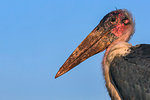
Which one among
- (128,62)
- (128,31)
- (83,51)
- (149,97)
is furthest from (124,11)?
(149,97)

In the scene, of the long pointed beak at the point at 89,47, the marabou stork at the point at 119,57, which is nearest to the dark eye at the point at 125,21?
the marabou stork at the point at 119,57

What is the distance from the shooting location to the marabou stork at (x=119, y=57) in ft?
33.5

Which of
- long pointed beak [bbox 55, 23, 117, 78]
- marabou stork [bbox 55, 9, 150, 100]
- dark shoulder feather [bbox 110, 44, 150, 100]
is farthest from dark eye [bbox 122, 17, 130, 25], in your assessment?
dark shoulder feather [bbox 110, 44, 150, 100]

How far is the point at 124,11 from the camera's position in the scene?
12570 millimetres

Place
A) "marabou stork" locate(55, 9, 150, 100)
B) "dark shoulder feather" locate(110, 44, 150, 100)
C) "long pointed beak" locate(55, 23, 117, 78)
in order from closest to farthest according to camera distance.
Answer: "dark shoulder feather" locate(110, 44, 150, 100), "marabou stork" locate(55, 9, 150, 100), "long pointed beak" locate(55, 23, 117, 78)

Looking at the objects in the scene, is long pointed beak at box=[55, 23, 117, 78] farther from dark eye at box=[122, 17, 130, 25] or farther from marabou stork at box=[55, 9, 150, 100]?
dark eye at box=[122, 17, 130, 25]

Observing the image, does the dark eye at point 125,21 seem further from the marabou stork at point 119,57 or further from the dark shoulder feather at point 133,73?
the dark shoulder feather at point 133,73

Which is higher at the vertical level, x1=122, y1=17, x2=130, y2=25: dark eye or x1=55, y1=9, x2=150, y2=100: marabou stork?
x1=122, y1=17, x2=130, y2=25: dark eye

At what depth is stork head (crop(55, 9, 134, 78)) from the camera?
12125mm

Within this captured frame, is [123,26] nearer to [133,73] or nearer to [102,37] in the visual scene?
[102,37]

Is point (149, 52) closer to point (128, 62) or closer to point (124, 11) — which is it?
point (128, 62)

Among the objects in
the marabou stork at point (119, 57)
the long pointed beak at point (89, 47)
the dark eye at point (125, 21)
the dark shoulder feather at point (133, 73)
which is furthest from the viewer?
the dark eye at point (125, 21)

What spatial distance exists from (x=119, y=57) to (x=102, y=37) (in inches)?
60.9

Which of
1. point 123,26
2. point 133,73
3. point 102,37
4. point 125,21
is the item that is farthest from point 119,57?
point 125,21
